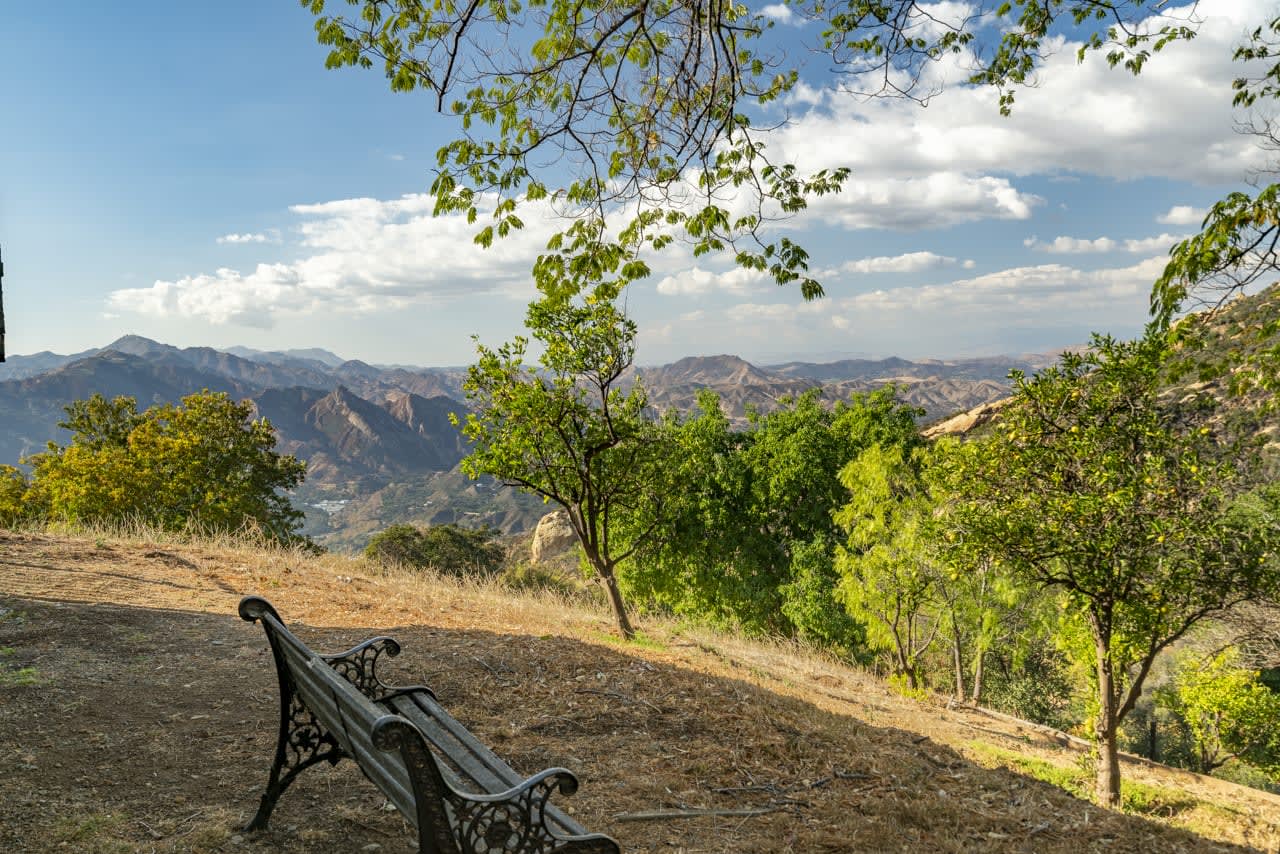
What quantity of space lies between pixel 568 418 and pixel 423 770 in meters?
7.52

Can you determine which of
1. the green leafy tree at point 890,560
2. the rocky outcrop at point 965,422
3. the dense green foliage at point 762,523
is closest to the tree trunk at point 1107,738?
the green leafy tree at point 890,560

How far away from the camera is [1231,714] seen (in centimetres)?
2506

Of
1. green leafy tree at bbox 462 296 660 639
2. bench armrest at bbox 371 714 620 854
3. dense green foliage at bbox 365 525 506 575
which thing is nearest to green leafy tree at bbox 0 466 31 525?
dense green foliage at bbox 365 525 506 575

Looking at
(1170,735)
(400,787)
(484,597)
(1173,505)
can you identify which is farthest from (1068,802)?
(1170,735)

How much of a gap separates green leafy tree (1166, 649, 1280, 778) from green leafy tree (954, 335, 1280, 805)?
16465 mm

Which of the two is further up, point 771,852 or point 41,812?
point 41,812

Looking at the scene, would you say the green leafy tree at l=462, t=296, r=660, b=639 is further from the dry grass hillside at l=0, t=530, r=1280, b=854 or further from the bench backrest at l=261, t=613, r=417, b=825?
the bench backrest at l=261, t=613, r=417, b=825

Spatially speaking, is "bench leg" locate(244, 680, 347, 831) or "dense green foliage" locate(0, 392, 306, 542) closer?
"bench leg" locate(244, 680, 347, 831)

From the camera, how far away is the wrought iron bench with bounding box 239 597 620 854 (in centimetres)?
258

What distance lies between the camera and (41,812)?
3.72 meters

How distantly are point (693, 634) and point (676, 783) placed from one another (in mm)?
7312

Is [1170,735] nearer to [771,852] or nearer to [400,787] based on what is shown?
[771,852]

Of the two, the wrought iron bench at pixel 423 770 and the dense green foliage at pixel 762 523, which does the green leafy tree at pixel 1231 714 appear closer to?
the dense green foliage at pixel 762 523

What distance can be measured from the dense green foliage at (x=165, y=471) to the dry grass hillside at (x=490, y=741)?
18131 millimetres
